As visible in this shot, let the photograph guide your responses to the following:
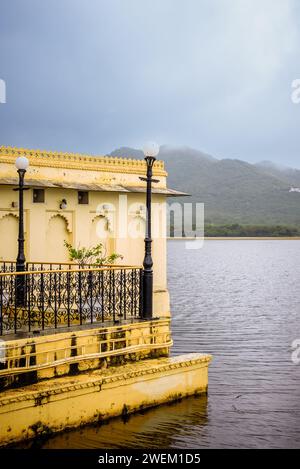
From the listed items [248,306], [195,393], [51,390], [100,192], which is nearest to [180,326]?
[100,192]

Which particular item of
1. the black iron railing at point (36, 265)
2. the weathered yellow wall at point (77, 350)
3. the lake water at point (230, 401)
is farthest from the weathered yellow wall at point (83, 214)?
the weathered yellow wall at point (77, 350)

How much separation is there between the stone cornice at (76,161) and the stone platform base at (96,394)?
9050 mm

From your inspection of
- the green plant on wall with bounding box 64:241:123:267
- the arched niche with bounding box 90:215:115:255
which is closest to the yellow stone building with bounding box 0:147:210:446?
the green plant on wall with bounding box 64:241:123:267

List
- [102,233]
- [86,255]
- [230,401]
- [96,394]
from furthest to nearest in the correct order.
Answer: [102,233], [86,255], [230,401], [96,394]

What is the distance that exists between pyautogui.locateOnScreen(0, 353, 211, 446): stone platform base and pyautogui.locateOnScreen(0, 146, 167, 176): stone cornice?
29.7 ft

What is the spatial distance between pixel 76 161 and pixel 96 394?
10.8 m

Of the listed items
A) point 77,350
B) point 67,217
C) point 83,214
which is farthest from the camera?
point 83,214

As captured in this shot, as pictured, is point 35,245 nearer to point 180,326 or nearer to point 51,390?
point 180,326

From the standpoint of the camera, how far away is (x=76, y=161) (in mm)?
19266

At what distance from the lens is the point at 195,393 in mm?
11430

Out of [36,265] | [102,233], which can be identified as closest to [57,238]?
[102,233]

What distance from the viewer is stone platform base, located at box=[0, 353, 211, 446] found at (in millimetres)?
8797

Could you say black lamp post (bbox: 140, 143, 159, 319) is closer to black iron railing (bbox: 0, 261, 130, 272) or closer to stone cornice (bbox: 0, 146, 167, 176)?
black iron railing (bbox: 0, 261, 130, 272)

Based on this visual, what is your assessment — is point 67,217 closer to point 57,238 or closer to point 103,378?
point 57,238
